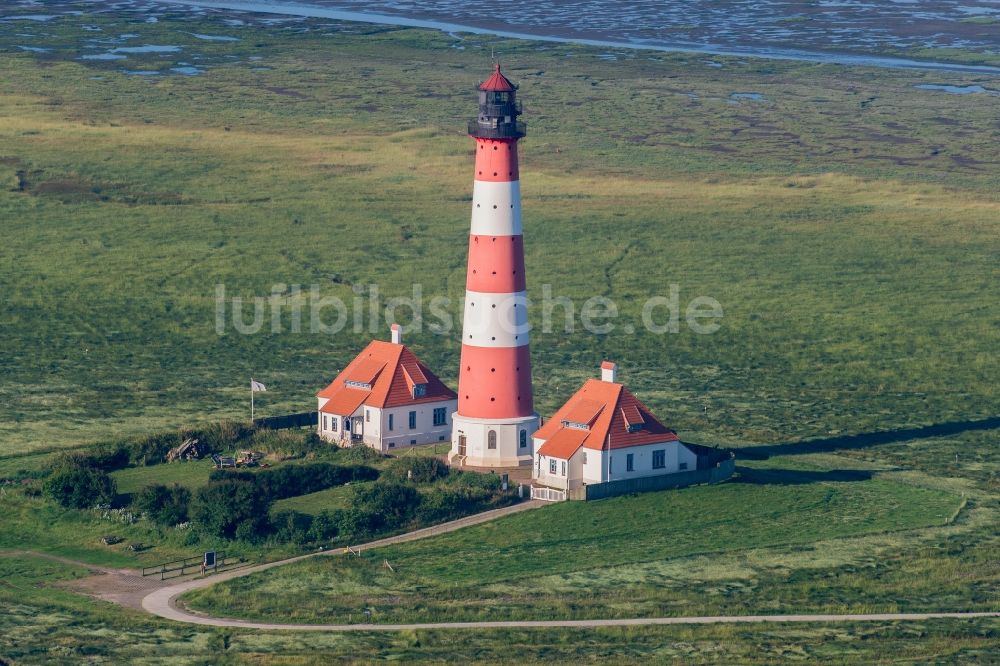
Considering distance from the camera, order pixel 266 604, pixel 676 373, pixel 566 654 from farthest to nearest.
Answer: pixel 676 373 < pixel 266 604 < pixel 566 654

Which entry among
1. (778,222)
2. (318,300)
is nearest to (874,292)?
(778,222)

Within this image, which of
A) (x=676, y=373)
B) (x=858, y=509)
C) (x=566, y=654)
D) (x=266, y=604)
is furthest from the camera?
(x=676, y=373)

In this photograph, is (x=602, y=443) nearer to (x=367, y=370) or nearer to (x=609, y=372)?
(x=609, y=372)

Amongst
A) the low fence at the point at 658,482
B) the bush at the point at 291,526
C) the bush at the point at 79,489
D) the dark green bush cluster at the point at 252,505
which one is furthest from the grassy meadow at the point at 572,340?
the bush at the point at 291,526

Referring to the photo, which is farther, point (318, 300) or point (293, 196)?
point (293, 196)

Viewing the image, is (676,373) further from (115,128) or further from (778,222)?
(115,128)

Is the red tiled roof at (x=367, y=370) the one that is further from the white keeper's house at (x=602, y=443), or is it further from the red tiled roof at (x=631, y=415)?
the red tiled roof at (x=631, y=415)
